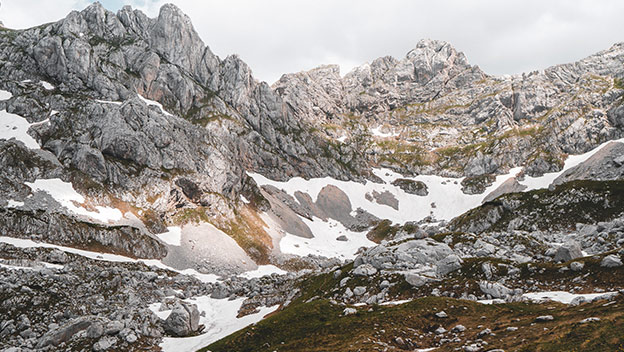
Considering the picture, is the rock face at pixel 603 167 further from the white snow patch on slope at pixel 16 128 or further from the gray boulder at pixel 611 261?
the white snow patch on slope at pixel 16 128

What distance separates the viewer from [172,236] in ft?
407

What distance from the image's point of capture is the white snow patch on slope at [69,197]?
10750 centimetres

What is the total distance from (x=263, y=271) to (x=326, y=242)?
179 ft

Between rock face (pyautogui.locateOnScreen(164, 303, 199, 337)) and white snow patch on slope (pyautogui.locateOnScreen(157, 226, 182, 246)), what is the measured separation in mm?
69019

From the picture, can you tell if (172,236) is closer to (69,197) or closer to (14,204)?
(69,197)

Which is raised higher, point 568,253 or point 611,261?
point 611,261

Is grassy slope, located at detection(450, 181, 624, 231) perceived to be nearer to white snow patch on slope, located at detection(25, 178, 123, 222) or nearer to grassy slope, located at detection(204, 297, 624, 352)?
grassy slope, located at detection(204, 297, 624, 352)

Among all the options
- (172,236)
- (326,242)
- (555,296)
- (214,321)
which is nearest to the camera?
(555,296)

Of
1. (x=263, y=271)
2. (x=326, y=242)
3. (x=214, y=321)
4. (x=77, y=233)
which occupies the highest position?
(x=77, y=233)

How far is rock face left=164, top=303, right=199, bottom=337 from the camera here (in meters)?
53.0

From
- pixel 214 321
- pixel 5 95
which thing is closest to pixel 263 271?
pixel 214 321

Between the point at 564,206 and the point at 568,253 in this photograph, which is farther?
the point at 564,206

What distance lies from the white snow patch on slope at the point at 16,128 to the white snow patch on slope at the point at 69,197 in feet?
81.4

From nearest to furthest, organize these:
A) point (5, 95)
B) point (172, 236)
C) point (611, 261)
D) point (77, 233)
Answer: point (611, 261) < point (77, 233) < point (172, 236) < point (5, 95)
